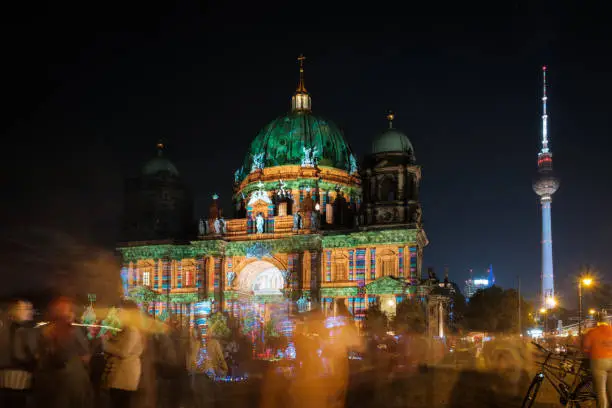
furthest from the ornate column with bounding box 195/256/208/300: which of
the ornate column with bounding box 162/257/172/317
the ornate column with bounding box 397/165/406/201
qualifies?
the ornate column with bounding box 397/165/406/201

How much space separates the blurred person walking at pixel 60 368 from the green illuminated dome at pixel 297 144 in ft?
Answer: 202

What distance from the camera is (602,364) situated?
1343 centimetres

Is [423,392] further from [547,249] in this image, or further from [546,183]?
[547,249]

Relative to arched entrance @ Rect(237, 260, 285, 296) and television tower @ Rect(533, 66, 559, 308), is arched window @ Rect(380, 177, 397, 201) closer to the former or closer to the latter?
arched entrance @ Rect(237, 260, 285, 296)

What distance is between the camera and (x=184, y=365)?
19078mm

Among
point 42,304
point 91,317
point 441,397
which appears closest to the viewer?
point 441,397

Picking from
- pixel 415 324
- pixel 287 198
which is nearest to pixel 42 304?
pixel 415 324

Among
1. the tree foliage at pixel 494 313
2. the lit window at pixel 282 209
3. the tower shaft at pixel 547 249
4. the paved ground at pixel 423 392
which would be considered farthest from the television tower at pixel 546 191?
the paved ground at pixel 423 392

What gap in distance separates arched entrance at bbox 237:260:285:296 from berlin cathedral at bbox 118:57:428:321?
4.9 inches

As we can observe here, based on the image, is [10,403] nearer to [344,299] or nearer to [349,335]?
[349,335]

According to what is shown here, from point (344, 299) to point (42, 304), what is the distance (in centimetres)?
4048

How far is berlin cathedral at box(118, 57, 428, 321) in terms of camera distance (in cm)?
6316

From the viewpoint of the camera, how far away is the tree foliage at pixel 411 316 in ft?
179

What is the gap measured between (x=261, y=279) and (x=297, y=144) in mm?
15570
